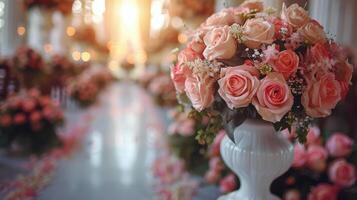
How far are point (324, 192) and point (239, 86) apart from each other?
91 cm

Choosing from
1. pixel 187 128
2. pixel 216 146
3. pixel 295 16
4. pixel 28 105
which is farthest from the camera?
pixel 28 105

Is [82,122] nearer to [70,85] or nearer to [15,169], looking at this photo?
[70,85]

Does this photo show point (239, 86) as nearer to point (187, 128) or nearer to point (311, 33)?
point (311, 33)

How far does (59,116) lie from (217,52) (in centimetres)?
247

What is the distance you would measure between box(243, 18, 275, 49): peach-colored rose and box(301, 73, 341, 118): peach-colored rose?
170mm

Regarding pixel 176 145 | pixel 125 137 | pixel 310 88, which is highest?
pixel 310 88

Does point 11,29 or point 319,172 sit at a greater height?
point 11,29

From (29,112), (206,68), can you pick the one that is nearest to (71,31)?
(29,112)

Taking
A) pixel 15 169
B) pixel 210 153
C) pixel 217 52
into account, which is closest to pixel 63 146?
pixel 15 169

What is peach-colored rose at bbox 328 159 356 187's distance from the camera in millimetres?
1722

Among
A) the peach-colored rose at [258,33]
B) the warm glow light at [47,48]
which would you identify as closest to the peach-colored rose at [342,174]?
the peach-colored rose at [258,33]

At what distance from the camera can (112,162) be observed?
307 cm

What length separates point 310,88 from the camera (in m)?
1.10

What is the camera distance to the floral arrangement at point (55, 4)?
458cm
